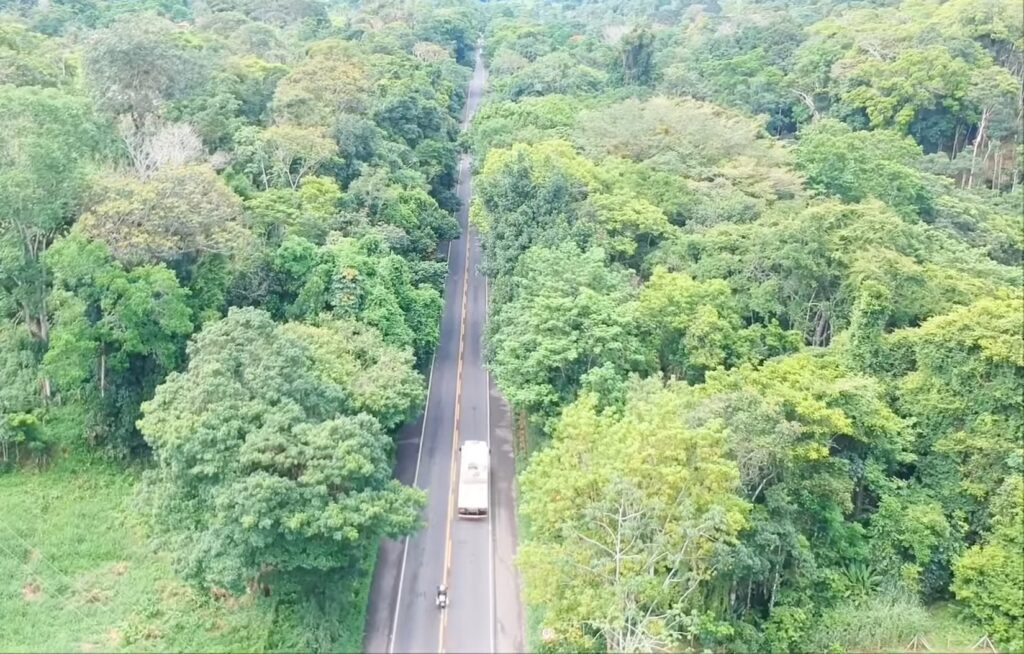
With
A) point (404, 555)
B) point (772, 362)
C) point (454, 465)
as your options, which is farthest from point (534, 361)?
point (772, 362)

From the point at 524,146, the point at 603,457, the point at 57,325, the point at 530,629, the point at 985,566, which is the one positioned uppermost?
the point at 524,146

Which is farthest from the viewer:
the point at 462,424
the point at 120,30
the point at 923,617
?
the point at 120,30

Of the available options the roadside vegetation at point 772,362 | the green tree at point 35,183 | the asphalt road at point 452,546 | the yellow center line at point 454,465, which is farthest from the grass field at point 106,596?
the green tree at point 35,183

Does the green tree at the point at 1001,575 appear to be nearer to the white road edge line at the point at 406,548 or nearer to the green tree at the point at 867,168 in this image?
the white road edge line at the point at 406,548

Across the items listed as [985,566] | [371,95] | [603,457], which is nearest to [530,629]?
[603,457]

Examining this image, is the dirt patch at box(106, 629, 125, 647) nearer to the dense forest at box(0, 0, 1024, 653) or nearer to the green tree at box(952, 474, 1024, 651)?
the dense forest at box(0, 0, 1024, 653)

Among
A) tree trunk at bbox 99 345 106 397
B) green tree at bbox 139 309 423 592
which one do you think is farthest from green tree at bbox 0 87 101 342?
green tree at bbox 139 309 423 592

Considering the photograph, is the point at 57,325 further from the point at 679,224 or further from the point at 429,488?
the point at 679,224
